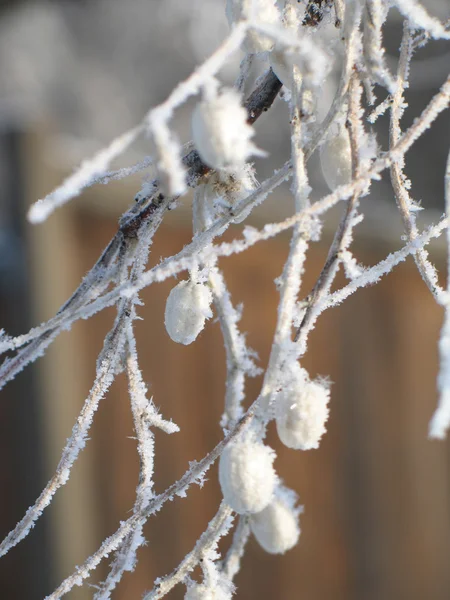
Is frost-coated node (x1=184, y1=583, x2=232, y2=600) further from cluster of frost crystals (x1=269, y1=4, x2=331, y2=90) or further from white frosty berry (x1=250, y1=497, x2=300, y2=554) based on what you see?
cluster of frost crystals (x1=269, y1=4, x2=331, y2=90)

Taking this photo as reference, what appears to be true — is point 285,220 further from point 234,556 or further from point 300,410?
point 234,556

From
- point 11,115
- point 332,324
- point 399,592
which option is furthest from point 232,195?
point 399,592

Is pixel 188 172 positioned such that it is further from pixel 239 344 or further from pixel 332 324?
pixel 332 324

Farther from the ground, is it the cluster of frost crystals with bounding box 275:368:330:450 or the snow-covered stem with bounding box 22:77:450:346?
the snow-covered stem with bounding box 22:77:450:346

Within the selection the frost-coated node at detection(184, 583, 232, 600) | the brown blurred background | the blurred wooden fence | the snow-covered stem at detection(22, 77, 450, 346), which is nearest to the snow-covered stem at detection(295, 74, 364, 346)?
the snow-covered stem at detection(22, 77, 450, 346)

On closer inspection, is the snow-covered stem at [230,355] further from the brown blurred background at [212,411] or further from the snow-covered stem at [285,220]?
the brown blurred background at [212,411]

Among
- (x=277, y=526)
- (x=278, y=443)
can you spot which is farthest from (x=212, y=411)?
(x=277, y=526)
